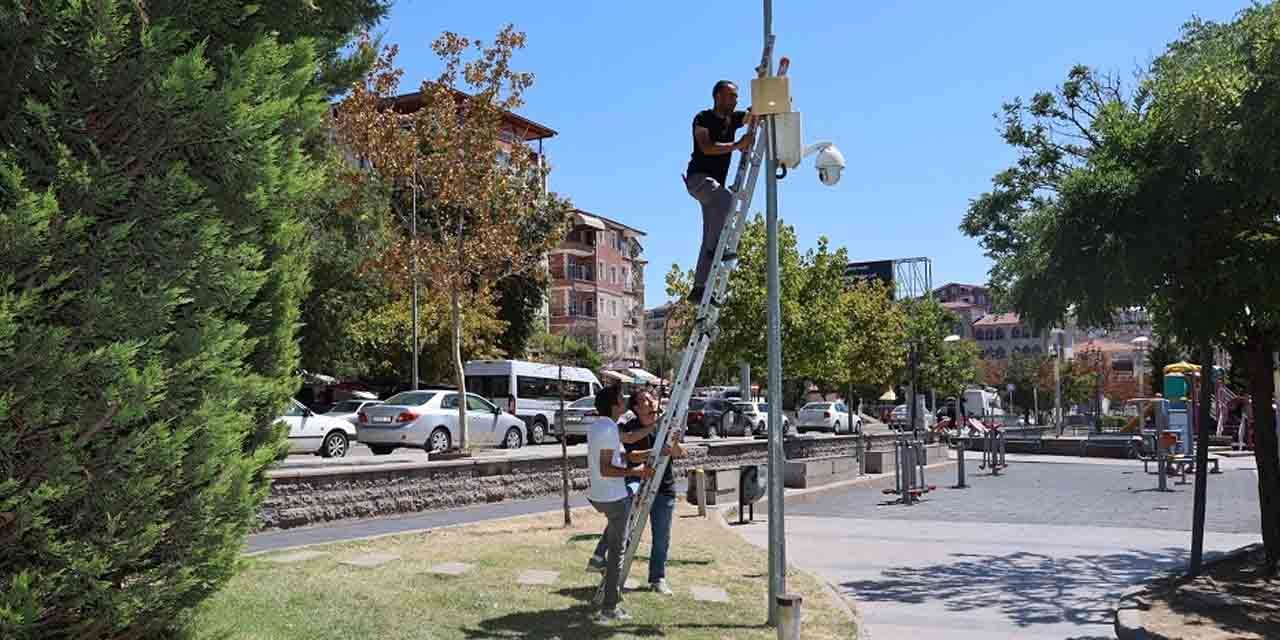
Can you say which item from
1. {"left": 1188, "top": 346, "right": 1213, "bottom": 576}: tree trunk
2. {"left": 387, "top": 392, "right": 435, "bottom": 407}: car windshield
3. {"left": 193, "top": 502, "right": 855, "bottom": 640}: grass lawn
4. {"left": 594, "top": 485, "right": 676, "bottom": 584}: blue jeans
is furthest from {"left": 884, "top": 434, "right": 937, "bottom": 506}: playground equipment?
{"left": 594, "top": 485, "right": 676, "bottom": 584}: blue jeans

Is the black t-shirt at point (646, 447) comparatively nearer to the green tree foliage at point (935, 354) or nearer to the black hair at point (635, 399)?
the black hair at point (635, 399)

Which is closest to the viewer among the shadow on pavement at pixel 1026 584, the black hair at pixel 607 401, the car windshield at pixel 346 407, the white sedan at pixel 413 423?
the black hair at pixel 607 401

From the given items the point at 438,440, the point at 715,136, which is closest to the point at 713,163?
the point at 715,136

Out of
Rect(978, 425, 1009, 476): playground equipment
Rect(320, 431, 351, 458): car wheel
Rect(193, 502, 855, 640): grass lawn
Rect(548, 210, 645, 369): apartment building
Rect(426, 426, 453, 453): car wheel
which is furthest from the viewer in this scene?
Rect(548, 210, 645, 369): apartment building

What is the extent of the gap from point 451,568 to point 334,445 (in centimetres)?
1432

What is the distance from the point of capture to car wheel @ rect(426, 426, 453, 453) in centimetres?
2225

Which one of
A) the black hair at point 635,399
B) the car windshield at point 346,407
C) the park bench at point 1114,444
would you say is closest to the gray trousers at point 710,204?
the black hair at point 635,399

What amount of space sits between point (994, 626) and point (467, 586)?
4.21 metres

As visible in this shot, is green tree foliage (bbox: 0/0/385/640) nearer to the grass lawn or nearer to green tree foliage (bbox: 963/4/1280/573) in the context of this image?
the grass lawn

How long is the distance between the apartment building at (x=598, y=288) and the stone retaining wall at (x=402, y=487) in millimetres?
54850

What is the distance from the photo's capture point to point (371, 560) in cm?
955

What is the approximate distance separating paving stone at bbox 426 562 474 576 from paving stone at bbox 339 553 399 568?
58 cm

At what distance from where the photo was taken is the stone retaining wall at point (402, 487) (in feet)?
42.6

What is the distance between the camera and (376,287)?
3356 cm
